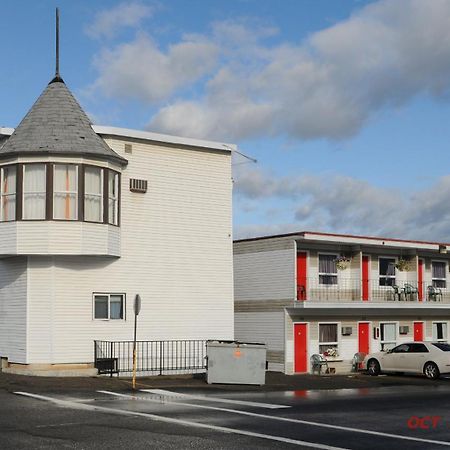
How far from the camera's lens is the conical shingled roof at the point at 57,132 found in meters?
25.8

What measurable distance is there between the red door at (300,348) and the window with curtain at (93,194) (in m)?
11.2

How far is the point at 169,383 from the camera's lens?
24391 millimetres

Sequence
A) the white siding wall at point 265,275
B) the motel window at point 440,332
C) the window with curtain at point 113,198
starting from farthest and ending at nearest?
the motel window at point 440,332 → the white siding wall at point 265,275 → the window with curtain at point 113,198

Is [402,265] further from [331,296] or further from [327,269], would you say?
[331,296]

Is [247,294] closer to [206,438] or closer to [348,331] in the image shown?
[348,331]

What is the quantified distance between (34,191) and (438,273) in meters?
23.1

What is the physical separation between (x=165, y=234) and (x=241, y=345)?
19.9 ft

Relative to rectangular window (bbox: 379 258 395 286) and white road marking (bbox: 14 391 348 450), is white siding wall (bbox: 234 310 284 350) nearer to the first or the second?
rectangular window (bbox: 379 258 395 286)

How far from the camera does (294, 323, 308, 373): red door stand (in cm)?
3322

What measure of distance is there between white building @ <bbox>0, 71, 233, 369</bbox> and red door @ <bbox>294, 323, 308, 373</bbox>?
432cm

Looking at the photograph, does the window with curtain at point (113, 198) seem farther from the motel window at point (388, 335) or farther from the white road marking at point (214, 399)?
the motel window at point (388, 335)

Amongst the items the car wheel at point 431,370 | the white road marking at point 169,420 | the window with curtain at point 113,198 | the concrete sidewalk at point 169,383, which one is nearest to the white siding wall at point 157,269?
the window with curtain at point 113,198

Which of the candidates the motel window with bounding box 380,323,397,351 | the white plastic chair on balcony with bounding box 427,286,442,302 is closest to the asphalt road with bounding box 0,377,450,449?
the motel window with bounding box 380,323,397,351

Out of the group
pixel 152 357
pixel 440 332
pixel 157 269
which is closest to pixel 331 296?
pixel 440 332
